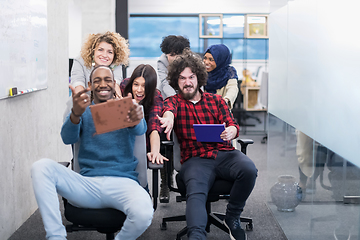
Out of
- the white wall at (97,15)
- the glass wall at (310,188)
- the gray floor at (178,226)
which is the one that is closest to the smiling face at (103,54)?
the gray floor at (178,226)

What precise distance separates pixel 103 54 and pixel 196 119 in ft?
2.75

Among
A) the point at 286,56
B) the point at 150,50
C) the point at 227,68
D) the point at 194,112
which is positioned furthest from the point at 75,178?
the point at 150,50

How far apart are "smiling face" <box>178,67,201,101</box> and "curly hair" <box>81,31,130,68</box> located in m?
0.55

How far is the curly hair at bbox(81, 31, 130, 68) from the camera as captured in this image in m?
2.60

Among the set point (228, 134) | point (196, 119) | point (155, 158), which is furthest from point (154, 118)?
point (228, 134)

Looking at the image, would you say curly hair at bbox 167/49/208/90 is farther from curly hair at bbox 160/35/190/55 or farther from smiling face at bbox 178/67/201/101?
curly hair at bbox 160/35/190/55

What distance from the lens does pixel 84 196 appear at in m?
1.65

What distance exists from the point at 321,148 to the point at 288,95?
646 millimetres

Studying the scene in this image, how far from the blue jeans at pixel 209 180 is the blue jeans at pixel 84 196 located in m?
0.34

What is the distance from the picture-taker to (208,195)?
6.84 feet

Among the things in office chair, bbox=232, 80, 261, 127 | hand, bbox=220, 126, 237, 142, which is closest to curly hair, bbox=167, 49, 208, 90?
hand, bbox=220, 126, 237, 142

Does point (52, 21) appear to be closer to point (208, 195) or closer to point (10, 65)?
point (10, 65)

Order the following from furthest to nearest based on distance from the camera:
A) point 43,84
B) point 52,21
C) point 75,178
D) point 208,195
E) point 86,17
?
point 86,17 → point 52,21 → point 43,84 → point 208,195 → point 75,178

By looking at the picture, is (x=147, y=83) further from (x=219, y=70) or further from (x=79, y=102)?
(x=219, y=70)
